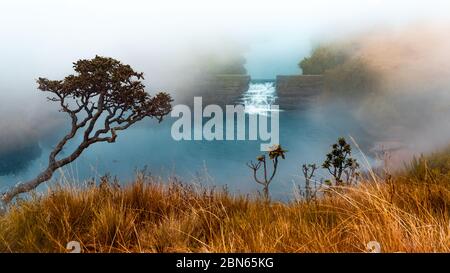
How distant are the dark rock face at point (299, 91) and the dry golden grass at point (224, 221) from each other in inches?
55.2

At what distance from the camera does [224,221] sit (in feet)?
14.7

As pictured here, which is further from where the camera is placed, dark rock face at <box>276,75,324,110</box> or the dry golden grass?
dark rock face at <box>276,75,324,110</box>

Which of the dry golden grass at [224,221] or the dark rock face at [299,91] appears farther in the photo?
the dark rock face at [299,91]

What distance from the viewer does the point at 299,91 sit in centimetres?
642

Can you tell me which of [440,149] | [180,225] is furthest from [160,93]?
[180,225]

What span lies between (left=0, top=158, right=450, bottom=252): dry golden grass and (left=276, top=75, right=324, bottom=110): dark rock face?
55.2 inches

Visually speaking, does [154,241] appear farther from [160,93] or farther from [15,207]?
[160,93]

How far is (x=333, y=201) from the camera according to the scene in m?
4.64

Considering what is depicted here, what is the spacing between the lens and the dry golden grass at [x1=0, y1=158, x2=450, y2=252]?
366 centimetres

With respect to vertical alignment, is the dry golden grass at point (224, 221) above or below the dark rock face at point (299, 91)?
below

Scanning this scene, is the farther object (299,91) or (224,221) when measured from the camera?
(299,91)

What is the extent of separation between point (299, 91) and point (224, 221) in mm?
2440

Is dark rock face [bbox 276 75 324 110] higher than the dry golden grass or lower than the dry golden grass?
higher

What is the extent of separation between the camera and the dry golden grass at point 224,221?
366cm
